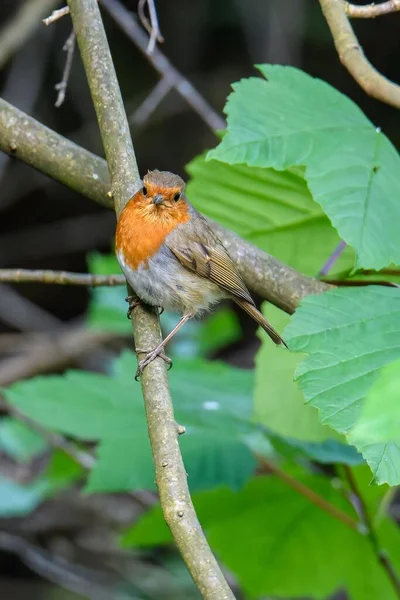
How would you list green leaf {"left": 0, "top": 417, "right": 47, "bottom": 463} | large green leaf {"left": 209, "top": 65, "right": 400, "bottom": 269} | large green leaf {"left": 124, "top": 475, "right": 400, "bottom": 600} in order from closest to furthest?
large green leaf {"left": 209, "top": 65, "right": 400, "bottom": 269}, large green leaf {"left": 124, "top": 475, "right": 400, "bottom": 600}, green leaf {"left": 0, "top": 417, "right": 47, "bottom": 463}

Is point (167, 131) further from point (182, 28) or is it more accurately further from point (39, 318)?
point (39, 318)

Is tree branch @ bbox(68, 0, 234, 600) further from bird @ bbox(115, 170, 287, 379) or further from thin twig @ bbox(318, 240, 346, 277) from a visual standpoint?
thin twig @ bbox(318, 240, 346, 277)

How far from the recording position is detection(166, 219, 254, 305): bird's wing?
8.86ft

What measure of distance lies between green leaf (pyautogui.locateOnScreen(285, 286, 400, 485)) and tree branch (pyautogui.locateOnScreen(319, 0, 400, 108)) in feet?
1.79

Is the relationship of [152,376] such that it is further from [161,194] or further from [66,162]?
[161,194]

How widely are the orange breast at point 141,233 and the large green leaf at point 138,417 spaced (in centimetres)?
51

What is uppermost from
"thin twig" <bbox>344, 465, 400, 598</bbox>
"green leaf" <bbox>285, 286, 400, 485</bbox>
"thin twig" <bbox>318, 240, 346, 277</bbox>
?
"thin twig" <bbox>318, 240, 346, 277</bbox>

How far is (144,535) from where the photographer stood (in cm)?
290

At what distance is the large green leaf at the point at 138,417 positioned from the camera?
264cm

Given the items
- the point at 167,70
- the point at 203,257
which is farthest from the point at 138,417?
the point at 167,70

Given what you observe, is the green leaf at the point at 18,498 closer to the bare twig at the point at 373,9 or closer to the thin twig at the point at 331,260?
the thin twig at the point at 331,260

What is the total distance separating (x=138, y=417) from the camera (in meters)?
2.89

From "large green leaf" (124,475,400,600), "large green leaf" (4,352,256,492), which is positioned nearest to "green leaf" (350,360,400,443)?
"large green leaf" (4,352,256,492)

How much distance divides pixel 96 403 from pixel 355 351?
1488mm
